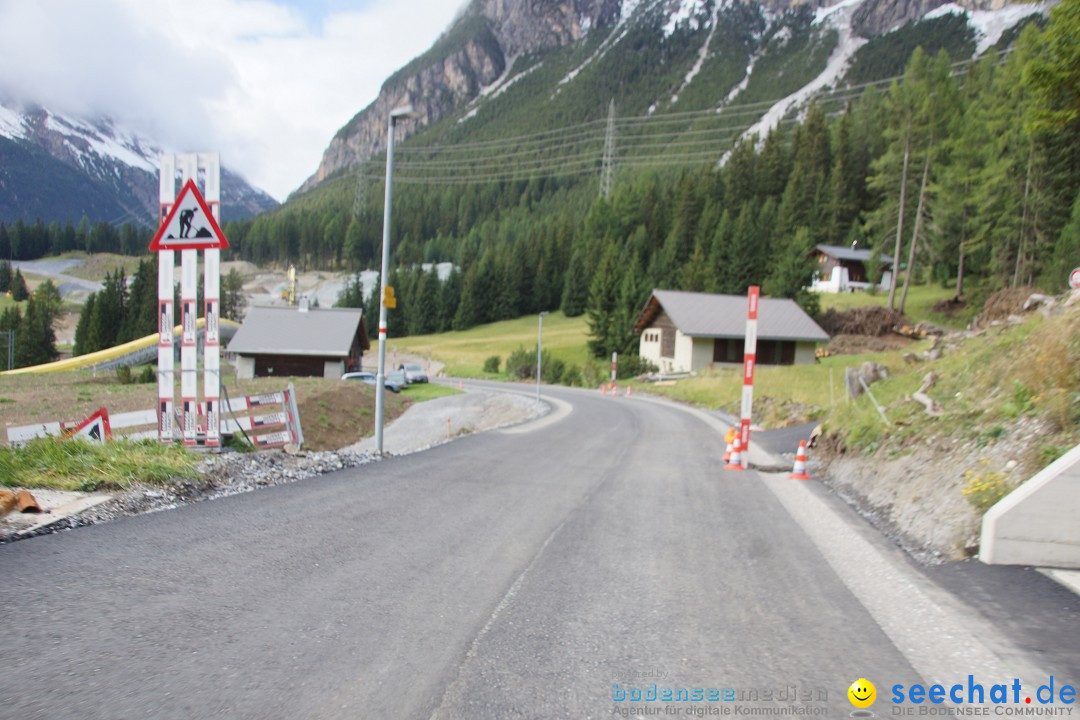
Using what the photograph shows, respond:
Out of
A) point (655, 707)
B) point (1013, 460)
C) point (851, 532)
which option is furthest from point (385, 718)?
point (1013, 460)

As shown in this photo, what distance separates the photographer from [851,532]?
6.84 metres

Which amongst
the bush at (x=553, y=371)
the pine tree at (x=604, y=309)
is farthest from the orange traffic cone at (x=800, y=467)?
the pine tree at (x=604, y=309)

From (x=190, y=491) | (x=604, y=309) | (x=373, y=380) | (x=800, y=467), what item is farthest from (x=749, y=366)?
(x=604, y=309)

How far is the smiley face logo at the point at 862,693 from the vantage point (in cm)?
327

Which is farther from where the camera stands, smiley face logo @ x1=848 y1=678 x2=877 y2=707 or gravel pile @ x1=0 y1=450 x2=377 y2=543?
gravel pile @ x1=0 y1=450 x2=377 y2=543

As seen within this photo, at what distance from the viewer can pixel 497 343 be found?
83125 millimetres

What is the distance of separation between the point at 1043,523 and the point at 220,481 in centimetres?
847

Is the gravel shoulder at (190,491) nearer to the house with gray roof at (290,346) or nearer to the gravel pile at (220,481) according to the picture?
the gravel pile at (220,481)

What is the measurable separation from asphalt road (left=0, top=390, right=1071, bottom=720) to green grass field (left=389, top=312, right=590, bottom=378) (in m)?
55.9

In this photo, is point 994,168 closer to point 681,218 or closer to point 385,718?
point 681,218

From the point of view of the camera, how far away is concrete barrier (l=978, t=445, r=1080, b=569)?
16.6ft

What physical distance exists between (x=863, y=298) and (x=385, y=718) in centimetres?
7186

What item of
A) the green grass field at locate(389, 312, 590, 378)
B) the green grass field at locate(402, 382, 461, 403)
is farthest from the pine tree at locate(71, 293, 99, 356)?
the green grass field at locate(402, 382, 461, 403)

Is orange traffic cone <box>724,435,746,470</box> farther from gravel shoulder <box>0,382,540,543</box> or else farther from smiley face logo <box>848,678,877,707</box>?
smiley face logo <box>848,678,877,707</box>
